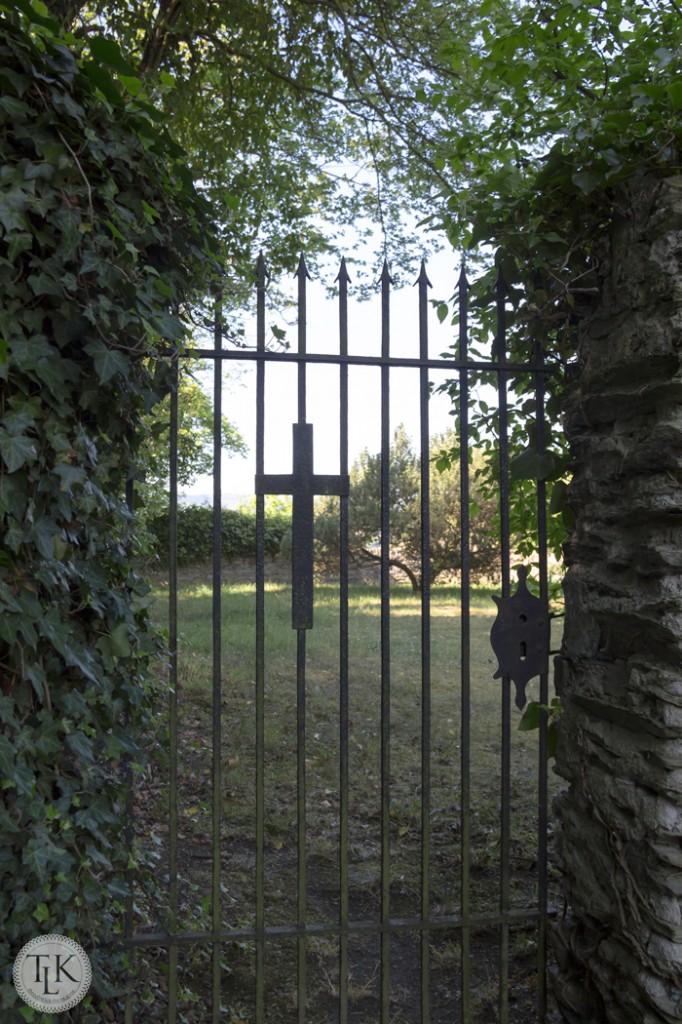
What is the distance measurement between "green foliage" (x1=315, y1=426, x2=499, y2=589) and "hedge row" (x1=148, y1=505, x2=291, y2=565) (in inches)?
40.3

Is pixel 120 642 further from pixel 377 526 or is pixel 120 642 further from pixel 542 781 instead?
pixel 377 526

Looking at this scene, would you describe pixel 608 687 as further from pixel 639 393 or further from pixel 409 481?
pixel 409 481

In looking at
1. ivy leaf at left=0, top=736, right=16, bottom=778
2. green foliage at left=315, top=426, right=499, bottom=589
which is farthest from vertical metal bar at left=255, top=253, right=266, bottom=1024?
green foliage at left=315, top=426, right=499, bottom=589

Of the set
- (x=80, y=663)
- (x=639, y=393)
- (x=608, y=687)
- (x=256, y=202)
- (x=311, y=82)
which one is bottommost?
(x=608, y=687)

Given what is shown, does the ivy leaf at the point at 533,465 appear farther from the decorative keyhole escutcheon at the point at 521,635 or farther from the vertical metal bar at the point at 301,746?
the vertical metal bar at the point at 301,746

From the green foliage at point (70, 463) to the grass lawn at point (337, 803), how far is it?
70 centimetres

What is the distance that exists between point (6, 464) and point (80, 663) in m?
0.54

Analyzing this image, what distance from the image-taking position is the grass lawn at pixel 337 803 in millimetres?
3217

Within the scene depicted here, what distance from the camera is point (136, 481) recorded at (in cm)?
235

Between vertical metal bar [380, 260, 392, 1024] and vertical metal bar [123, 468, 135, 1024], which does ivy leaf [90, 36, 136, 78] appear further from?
vertical metal bar [123, 468, 135, 1024]

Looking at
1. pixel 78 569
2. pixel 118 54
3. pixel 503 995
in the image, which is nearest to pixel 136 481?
pixel 78 569

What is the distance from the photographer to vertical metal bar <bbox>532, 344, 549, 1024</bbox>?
8.24 feet

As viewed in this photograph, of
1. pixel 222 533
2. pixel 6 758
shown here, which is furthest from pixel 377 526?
pixel 6 758

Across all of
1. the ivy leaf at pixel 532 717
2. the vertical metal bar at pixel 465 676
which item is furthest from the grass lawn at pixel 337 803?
the ivy leaf at pixel 532 717
